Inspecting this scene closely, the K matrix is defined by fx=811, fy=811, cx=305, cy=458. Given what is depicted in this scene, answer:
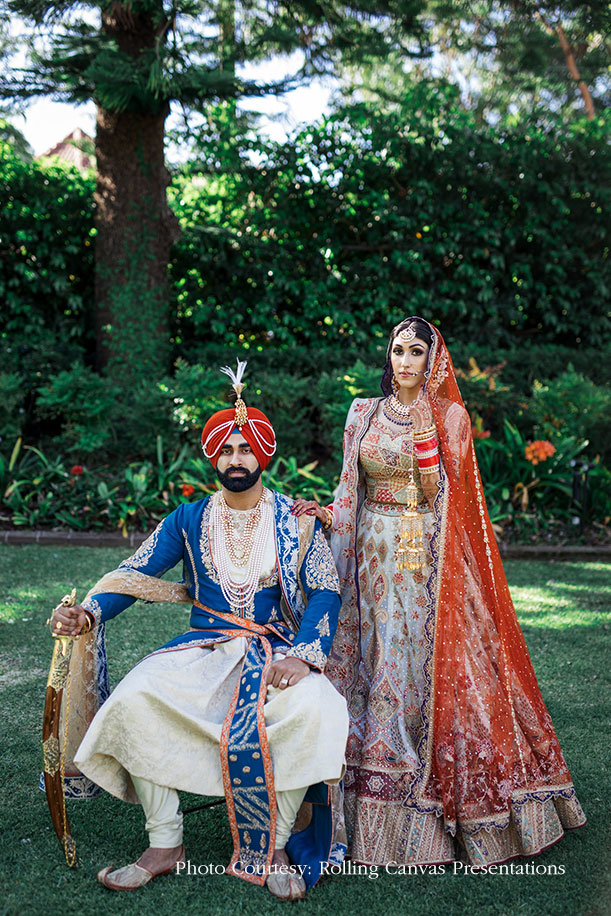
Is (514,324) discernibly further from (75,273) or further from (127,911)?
(127,911)

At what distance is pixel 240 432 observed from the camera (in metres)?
3.12

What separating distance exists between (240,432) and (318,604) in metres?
0.72

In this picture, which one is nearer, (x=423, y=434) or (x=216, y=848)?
(x=216, y=848)

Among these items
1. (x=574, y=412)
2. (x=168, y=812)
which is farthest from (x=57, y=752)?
(x=574, y=412)

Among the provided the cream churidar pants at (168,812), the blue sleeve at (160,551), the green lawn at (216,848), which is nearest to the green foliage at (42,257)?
the green lawn at (216,848)

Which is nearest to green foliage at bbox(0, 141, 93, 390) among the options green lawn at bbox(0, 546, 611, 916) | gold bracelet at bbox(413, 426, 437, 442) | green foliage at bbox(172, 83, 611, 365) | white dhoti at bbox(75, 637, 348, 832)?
green foliage at bbox(172, 83, 611, 365)

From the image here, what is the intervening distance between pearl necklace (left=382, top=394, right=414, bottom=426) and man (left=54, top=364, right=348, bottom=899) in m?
0.58

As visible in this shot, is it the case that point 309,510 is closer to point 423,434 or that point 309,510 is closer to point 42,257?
point 423,434

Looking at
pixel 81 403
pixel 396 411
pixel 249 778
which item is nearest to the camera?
pixel 249 778

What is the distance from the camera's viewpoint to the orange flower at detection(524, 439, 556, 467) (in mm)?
7348

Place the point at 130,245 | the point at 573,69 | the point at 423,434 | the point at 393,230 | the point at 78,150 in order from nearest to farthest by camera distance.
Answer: the point at 423,434
the point at 130,245
the point at 393,230
the point at 573,69
the point at 78,150

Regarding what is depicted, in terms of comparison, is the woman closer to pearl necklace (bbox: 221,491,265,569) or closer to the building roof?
pearl necklace (bbox: 221,491,265,569)

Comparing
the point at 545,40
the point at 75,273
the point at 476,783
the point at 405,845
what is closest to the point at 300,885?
the point at 405,845

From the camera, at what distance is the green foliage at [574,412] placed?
26.0 ft
